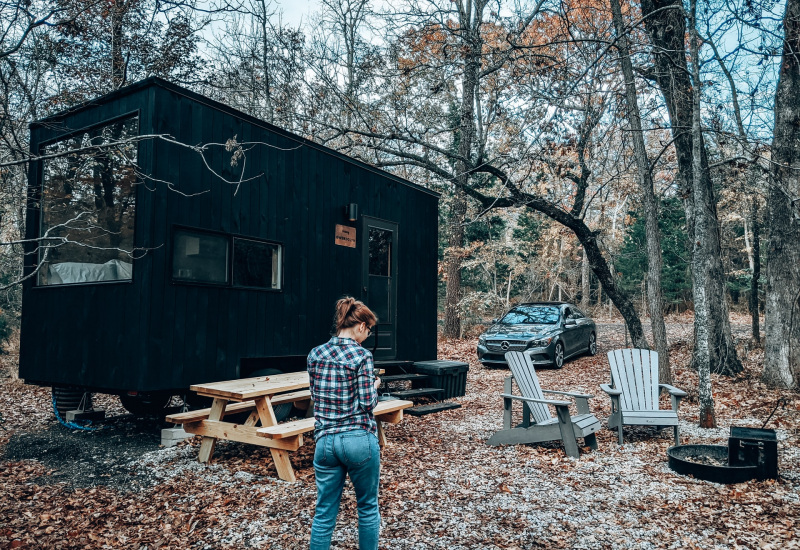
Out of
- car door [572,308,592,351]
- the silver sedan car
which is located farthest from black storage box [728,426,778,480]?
car door [572,308,592,351]

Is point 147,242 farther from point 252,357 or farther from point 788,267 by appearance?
point 788,267

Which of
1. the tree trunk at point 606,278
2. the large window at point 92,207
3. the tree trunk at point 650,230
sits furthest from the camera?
the tree trunk at point 606,278

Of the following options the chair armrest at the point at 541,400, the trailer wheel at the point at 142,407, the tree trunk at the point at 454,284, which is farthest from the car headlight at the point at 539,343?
the trailer wheel at the point at 142,407

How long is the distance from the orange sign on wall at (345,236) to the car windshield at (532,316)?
230 inches

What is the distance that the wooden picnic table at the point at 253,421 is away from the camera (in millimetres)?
4746

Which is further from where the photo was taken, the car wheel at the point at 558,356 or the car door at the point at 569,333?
the car door at the point at 569,333

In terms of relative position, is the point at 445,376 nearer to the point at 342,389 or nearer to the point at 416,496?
the point at 416,496

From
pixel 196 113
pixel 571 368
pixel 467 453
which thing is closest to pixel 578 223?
pixel 571 368

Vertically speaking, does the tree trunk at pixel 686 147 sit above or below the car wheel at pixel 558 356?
above

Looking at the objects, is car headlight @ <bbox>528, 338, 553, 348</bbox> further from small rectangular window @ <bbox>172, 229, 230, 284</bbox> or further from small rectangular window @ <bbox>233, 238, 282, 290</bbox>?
small rectangular window @ <bbox>172, 229, 230, 284</bbox>

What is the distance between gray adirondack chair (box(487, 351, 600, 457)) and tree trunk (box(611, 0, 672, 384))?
3.12m

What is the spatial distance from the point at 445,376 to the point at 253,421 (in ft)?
13.3

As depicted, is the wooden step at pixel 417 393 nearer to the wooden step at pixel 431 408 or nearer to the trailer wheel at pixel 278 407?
the wooden step at pixel 431 408

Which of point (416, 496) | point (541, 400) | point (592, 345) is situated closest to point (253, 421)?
point (416, 496)
